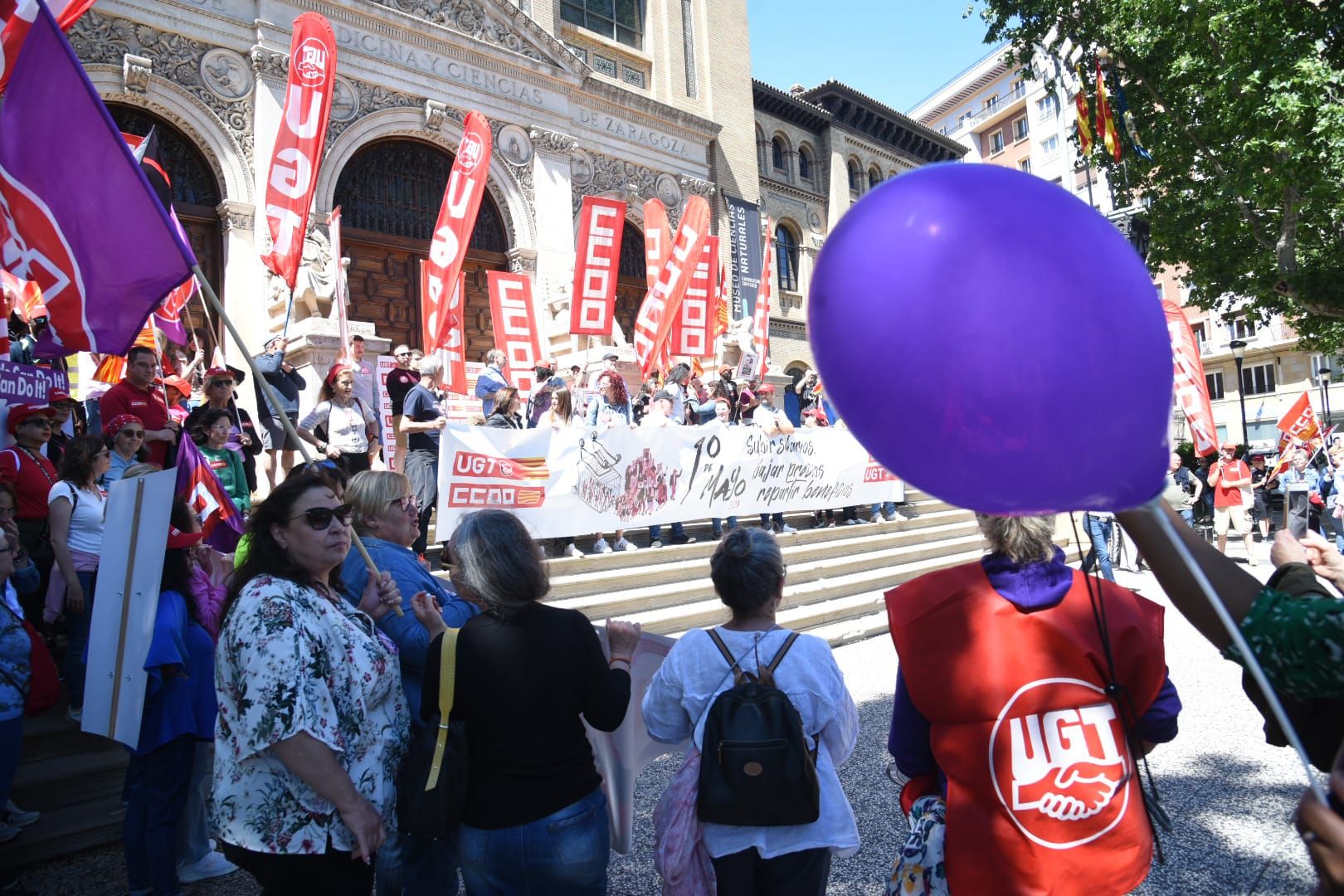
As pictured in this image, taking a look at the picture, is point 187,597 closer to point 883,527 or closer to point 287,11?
point 883,527

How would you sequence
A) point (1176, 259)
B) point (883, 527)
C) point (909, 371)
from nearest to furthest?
point (909, 371) → point (883, 527) → point (1176, 259)

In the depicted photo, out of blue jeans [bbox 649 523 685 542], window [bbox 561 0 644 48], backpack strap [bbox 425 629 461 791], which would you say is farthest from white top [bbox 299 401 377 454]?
window [bbox 561 0 644 48]

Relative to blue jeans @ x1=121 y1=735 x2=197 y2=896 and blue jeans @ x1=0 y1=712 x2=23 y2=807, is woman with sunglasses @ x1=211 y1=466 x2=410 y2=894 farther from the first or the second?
blue jeans @ x1=0 y1=712 x2=23 y2=807

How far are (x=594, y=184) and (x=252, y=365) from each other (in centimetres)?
1716

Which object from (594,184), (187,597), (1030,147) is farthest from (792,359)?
(1030,147)

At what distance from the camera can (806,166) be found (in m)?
28.3

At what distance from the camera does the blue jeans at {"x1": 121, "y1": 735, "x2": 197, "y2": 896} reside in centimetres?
322

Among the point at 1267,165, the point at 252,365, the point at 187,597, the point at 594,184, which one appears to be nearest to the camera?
the point at 252,365

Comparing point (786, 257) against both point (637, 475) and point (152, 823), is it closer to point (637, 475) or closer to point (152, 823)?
point (637, 475)

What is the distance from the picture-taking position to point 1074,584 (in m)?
2.00

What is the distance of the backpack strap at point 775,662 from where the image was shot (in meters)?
2.20

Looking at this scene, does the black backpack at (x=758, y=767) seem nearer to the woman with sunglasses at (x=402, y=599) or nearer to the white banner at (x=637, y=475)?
the woman with sunglasses at (x=402, y=599)

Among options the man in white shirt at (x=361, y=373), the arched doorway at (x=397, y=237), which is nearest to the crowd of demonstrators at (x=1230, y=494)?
the man in white shirt at (x=361, y=373)

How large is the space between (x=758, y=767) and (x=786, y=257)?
26054 millimetres
